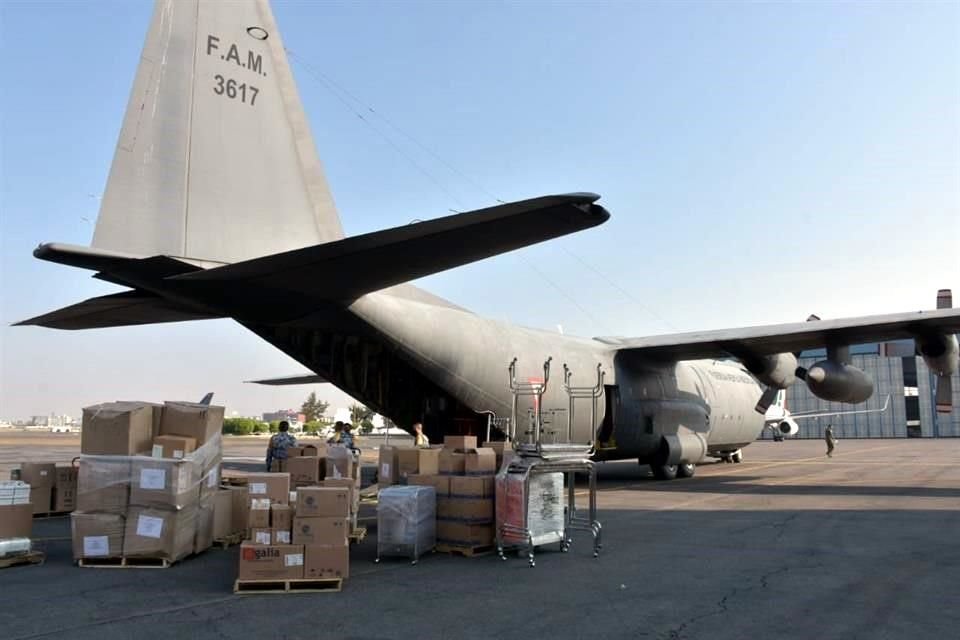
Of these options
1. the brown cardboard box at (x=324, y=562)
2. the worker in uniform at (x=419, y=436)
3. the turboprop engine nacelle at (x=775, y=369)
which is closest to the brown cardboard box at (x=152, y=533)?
the brown cardboard box at (x=324, y=562)

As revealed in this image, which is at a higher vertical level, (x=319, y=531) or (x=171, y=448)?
(x=171, y=448)

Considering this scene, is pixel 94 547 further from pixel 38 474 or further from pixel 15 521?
pixel 38 474

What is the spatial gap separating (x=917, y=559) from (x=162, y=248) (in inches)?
333

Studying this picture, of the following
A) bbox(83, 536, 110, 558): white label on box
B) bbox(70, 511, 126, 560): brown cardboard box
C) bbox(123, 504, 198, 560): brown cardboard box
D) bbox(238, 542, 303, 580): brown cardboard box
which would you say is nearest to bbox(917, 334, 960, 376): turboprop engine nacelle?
bbox(238, 542, 303, 580): brown cardboard box

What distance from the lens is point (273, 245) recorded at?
948 cm

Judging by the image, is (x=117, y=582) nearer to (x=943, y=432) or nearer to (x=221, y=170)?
(x=221, y=170)

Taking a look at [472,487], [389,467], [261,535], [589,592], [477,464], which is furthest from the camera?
[389,467]

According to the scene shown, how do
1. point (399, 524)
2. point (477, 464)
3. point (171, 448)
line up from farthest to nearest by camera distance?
point (477, 464), point (399, 524), point (171, 448)

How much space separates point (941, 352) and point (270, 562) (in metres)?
15.2

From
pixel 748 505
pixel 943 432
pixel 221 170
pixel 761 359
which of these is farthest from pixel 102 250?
pixel 943 432

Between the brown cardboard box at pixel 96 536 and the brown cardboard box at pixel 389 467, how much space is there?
3.09 meters

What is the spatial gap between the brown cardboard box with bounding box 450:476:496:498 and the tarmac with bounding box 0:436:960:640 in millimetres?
660

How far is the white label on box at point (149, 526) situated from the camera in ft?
23.4

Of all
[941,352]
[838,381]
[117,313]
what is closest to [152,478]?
[117,313]
